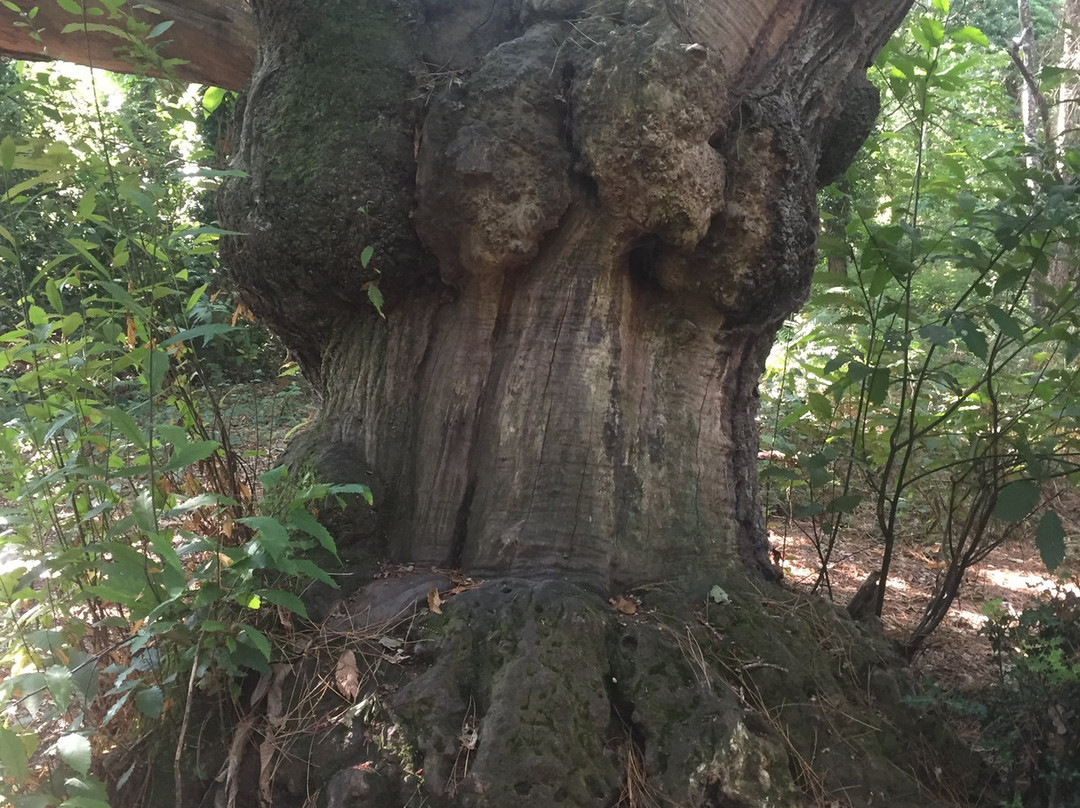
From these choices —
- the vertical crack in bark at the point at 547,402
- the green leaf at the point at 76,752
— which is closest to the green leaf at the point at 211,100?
the vertical crack in bark at the point at 547,402

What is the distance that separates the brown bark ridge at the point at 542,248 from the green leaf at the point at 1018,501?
0.83 metres

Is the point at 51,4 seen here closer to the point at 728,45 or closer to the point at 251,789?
the point at 728,45

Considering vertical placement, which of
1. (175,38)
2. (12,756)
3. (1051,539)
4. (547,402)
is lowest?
(12,756)

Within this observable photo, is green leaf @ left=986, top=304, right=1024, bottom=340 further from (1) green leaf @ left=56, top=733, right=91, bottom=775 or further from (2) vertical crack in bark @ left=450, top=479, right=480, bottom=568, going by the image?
(1) green leaf @ left=56, top=733, right=91, bottom=775

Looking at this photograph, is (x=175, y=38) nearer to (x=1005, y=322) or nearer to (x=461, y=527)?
(x=461, y=527)

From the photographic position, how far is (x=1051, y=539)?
2.14 metres

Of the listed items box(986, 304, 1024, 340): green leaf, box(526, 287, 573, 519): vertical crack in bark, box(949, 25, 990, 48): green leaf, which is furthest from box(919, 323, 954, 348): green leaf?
box(949, 25, 990, 48): green leaf

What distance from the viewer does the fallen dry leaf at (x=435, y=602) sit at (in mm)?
2199

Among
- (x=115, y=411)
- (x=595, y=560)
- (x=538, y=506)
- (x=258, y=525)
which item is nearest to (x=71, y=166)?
(x=115, y=411)

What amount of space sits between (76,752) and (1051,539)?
263 centimetres

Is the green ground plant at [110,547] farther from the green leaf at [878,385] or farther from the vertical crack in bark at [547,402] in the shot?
the green leaf at [878,385]

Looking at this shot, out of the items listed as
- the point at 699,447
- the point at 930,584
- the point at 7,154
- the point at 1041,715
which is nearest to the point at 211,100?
the point at 7,154

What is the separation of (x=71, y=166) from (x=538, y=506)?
5.74 ft

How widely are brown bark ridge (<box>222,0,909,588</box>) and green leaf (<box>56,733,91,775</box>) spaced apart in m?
1.15
